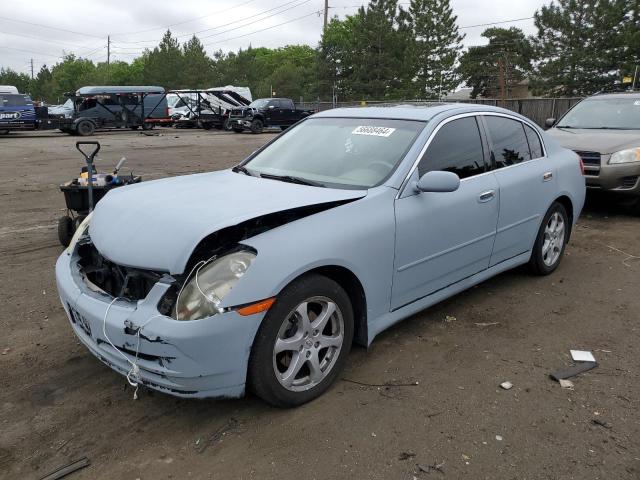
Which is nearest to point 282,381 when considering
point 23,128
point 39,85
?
point 23,128

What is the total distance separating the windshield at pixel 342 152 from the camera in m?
3.67

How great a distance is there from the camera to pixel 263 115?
2798cm

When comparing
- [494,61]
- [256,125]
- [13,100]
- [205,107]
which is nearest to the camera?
[13,100]

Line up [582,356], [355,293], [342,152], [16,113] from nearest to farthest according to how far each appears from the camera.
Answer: [355,293] → [582,356] → [342,152] → [16,113]

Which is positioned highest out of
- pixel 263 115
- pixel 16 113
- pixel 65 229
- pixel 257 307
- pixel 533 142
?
pixel 263 115

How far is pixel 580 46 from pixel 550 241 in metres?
45.3

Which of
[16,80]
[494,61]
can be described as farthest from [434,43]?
[16,80]

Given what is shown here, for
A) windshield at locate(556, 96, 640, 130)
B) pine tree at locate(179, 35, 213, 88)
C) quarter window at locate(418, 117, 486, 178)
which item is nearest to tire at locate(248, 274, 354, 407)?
quarter window at locate(418, 117, 486, 178)

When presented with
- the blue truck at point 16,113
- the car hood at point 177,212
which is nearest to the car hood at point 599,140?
the car hood at point 177,212

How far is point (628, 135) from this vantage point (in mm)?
7793

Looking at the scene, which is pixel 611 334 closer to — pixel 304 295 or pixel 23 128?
pixel 304 295

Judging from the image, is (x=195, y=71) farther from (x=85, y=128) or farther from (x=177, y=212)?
(x=177, y=212)

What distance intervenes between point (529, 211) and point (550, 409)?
81.0 inches

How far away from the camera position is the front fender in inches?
106
